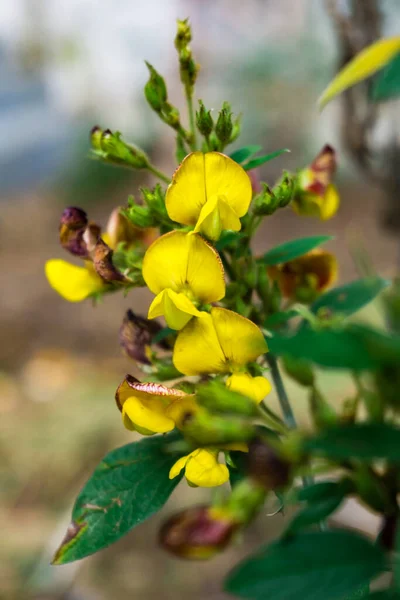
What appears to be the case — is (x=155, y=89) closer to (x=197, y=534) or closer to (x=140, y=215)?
(x=140, y=215)

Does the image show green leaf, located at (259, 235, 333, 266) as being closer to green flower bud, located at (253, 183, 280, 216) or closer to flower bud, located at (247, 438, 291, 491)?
green flower bud, located at (253, 183, 280, 216)

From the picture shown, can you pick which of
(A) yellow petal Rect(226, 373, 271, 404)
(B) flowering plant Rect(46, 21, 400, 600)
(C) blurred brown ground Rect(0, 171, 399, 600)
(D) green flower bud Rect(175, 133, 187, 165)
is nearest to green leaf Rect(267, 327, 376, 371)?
(B) flowering plant Rect(46, 21, 400, 600)

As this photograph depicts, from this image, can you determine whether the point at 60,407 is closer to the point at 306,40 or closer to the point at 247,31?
the point at 306,40

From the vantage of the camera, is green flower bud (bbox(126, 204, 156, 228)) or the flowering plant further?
green flower bud (bbox(126, 204, 156, 228))

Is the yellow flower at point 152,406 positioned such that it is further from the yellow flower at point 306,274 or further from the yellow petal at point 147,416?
the yellow flower at point 306,274

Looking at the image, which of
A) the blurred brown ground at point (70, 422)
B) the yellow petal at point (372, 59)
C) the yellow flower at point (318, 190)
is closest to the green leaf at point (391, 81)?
the yellow petal at point (372, 59)

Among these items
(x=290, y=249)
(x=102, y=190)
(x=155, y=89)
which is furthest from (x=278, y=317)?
(x=102, y=190)

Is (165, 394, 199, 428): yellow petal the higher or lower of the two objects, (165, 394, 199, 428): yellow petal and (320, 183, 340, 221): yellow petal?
the lower
